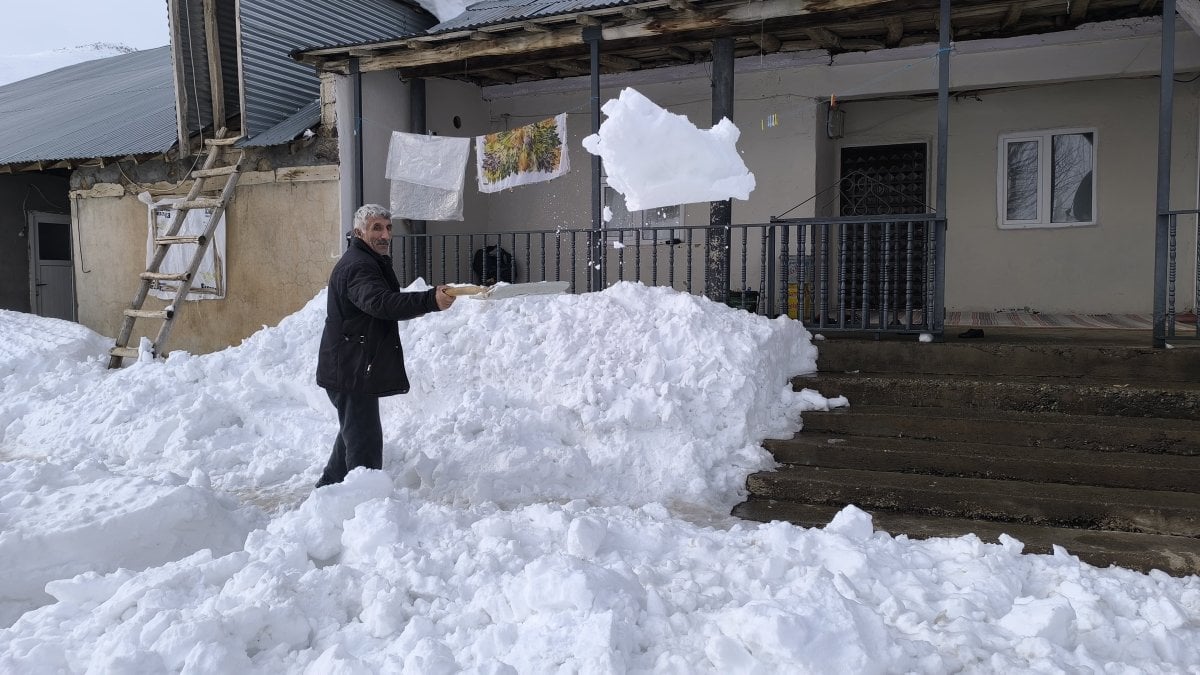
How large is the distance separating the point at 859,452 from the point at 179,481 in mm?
3696

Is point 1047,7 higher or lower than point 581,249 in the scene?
higher

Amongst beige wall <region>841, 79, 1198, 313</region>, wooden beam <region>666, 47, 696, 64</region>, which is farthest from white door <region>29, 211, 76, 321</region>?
beige wall <region>841, 79, 1198, 313</region>

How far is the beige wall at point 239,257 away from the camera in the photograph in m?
9.19

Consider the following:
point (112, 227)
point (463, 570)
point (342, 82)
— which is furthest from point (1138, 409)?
point (112, 227)

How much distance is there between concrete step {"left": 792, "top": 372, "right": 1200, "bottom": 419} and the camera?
5098mm

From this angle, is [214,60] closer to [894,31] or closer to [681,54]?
[681,54]

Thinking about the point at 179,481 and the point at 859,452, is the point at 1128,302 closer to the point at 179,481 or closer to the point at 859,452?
the point at 859,452

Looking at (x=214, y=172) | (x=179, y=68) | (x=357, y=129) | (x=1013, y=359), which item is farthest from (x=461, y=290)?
(x=179, y=68)

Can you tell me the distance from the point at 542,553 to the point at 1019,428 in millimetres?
3144

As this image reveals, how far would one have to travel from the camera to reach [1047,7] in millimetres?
7383

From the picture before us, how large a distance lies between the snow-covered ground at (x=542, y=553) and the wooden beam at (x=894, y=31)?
3260 mm

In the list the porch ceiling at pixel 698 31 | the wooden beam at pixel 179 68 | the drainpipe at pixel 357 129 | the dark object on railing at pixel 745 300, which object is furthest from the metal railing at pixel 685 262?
the wooden beam at pixel 179 68

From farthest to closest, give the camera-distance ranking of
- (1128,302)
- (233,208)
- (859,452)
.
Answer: (233,208) → (1128,302) → (859,452)

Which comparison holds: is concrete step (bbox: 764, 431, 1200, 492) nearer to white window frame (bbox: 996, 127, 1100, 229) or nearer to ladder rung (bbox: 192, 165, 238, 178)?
white window frame (bbox: 996, 127, 1100, 229)
